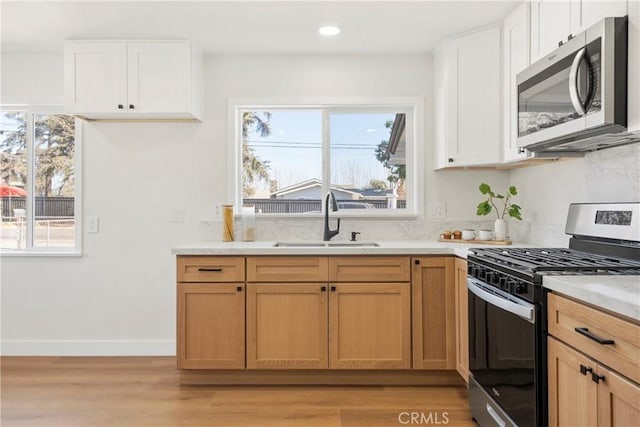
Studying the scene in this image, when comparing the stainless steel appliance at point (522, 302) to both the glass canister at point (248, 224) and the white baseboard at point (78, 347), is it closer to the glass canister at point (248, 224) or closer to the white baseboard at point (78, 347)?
the glass canister at point (248, 224)

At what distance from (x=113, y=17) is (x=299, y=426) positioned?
263 cm

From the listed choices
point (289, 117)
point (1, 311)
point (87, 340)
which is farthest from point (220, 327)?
point (1, 311)

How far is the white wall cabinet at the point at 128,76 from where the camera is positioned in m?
3.08

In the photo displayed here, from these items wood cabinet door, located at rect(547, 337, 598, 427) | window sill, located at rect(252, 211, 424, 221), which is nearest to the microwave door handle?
wood cabinet door, located at rect(547, 337, 598, 427)

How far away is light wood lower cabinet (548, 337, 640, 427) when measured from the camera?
1229 mm

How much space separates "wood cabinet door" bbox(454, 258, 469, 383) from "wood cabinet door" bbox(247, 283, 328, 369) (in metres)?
0.80

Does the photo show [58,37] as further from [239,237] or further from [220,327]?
[220,327]

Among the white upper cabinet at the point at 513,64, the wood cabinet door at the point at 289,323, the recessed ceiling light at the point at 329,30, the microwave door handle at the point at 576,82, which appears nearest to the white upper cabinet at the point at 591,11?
the microwave door handle at the point at 576,82

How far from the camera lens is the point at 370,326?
9.12ft

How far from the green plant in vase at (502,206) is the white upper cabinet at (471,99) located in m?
Result: 0.25

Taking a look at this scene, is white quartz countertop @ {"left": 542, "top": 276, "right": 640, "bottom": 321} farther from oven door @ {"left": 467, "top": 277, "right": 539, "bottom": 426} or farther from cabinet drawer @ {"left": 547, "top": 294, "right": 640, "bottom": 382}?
oven door @ {"left": 467, "top": 277, "right": 539, "bottom": 426}

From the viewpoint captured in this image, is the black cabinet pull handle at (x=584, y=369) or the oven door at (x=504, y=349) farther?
the oven door at (x=504, y=349)

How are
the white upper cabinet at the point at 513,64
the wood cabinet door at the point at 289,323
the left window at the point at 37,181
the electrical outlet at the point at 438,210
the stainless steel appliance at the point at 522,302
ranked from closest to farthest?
1. the stainless steel appliance at the point at 522,302
2. the white upper cabinet at the point at 513,64
3. the wood cabinet door at the point at 289,323
4. the electrical outlet at the point at 438,210
5. the left window at the point at 37,181

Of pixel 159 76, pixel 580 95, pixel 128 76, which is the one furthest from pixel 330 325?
pixel 128 76
